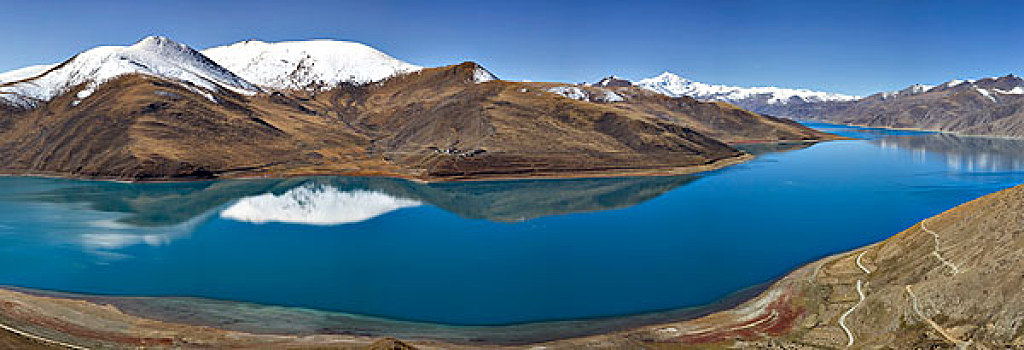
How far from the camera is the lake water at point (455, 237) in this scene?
2077 inches

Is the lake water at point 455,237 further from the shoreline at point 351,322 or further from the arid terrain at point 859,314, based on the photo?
the arid terrain at point 859,314

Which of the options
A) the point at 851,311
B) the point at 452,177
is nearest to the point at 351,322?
the point at 851,311

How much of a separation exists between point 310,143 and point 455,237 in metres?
128

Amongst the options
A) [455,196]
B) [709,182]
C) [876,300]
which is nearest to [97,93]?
[455,196]

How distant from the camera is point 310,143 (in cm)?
18800

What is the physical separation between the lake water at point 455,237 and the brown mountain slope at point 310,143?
36.8 ft

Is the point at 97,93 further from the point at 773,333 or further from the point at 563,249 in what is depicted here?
the point at 773,333

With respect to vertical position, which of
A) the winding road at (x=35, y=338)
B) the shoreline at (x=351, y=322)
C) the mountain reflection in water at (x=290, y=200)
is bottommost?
the shoreline at (x=351, y=322)

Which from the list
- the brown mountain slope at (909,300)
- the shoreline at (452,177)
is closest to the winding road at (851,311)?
the brown mountain slope at (909,300)

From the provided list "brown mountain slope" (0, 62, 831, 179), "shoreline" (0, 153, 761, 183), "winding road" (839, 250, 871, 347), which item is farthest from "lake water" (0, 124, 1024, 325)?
"brown mountain slope" (0, 62, 831, 179)

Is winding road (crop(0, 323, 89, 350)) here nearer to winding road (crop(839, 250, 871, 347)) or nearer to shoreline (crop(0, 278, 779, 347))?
shoreline (crop(0, 278, 779, 347))

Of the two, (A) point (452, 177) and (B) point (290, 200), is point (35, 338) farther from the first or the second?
(A) point (452, 177)

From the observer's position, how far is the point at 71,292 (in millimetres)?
53125

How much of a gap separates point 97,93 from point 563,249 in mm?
186565
